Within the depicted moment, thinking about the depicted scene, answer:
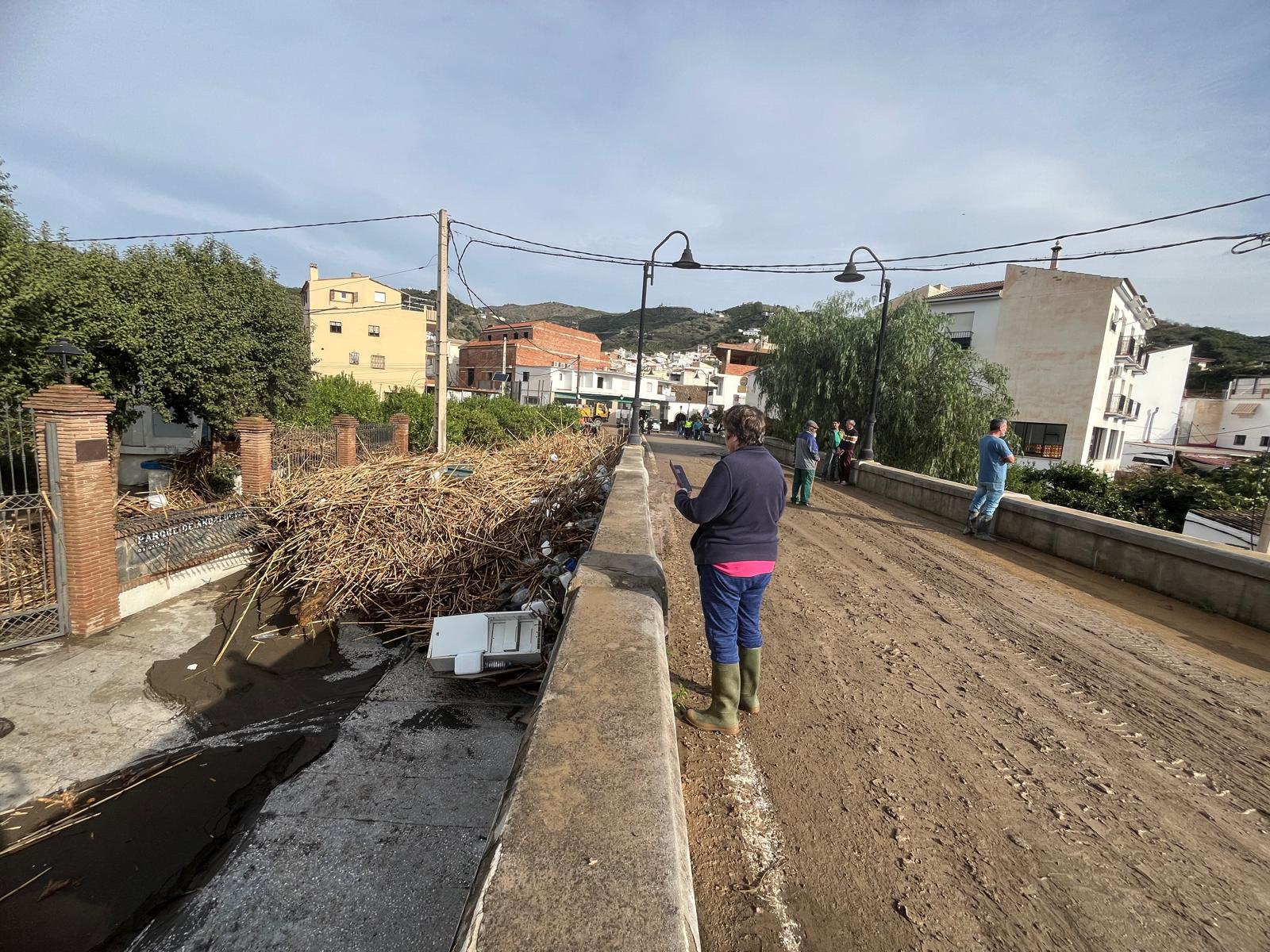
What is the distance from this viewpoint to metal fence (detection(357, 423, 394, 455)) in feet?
52.1

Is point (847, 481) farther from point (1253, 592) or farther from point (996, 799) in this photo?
point (996, 799)

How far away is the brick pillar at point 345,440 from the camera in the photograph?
A: 1366 cm

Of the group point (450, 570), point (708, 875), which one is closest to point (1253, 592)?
point (708, 875)

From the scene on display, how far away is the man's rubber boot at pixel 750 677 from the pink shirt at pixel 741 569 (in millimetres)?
517

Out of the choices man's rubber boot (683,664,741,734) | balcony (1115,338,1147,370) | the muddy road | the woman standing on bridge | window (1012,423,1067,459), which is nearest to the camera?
the muddy road

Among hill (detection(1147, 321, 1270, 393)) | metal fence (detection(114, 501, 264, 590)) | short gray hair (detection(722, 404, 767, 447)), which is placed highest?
hill (detection(1147, 321, 1270, 393))

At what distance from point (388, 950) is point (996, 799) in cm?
319

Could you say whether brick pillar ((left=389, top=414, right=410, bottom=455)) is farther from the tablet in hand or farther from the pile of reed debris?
the tablet in hand

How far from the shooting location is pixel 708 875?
7.16 ft

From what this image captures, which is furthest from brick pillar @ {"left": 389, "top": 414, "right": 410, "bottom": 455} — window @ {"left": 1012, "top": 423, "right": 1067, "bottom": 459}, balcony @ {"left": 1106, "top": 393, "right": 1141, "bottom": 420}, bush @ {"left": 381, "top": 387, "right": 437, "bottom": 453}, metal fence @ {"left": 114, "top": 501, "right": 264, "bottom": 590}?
balcony @ {"left": 1106, "top": 393, "right": 1141, "bottom": 420}

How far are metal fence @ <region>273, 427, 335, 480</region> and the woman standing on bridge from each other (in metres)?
13.5

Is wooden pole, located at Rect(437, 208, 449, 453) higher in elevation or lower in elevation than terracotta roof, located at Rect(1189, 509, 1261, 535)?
higher

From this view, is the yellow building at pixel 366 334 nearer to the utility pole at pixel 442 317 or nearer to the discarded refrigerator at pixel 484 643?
the utility pole at pixel 442 317

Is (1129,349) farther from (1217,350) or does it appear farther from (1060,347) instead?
(1217,350)
